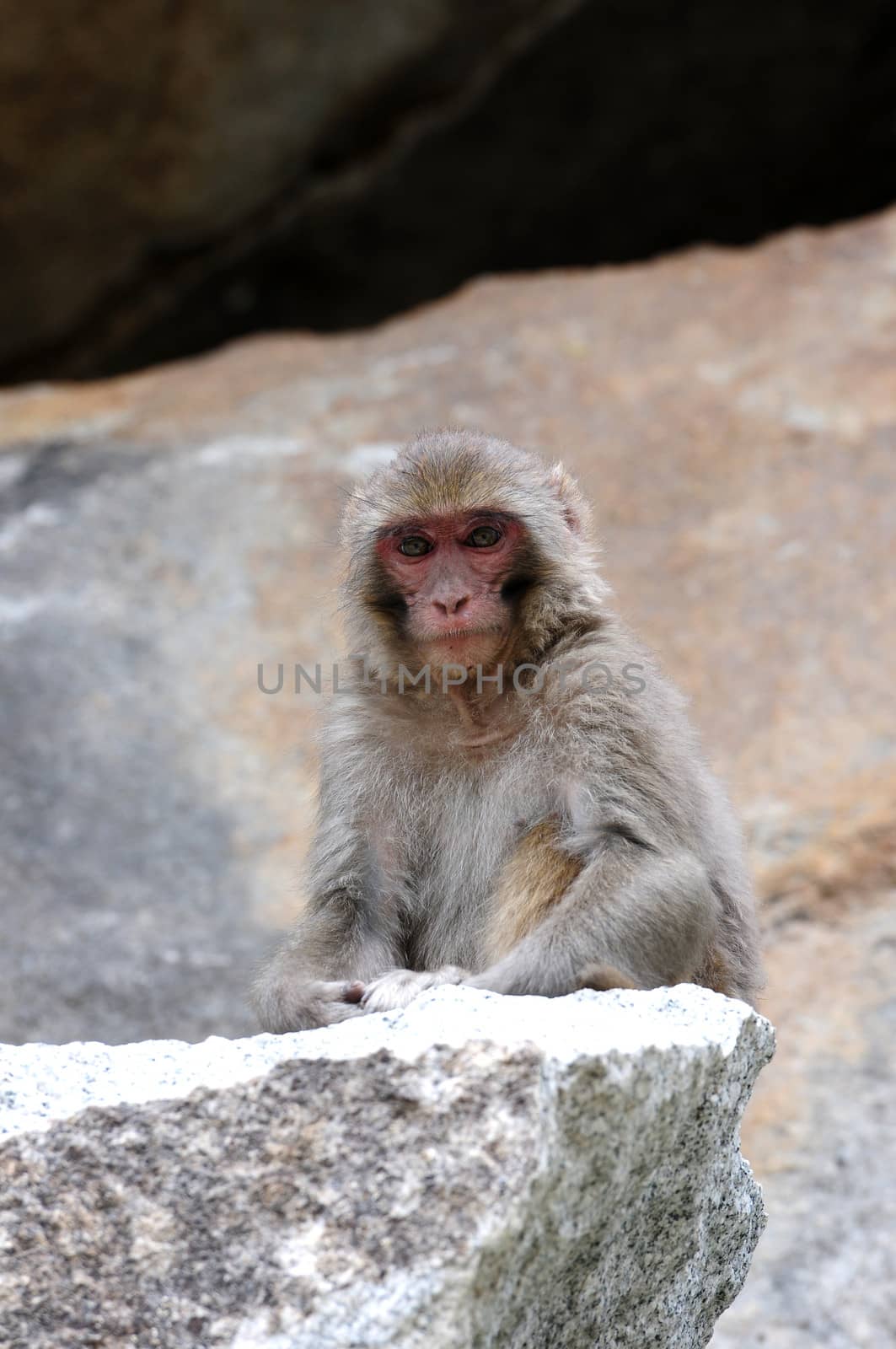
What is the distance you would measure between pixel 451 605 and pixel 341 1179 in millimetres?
1866

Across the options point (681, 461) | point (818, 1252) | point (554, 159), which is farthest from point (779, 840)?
point (554, 159)

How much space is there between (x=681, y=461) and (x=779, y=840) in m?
2.70

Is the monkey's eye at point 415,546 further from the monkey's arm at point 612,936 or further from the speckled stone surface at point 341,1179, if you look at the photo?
the speckled stone surface at point 341,1179

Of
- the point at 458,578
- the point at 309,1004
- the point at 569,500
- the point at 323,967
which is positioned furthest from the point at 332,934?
the point at 569,500

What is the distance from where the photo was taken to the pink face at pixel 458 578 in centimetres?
460

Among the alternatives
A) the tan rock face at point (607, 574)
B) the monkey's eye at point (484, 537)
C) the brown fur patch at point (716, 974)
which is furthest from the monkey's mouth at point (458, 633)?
the tan rock face at point (607, 574)

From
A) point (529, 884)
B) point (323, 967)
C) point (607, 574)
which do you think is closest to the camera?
point (529, 884)

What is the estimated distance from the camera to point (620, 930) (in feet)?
13.2

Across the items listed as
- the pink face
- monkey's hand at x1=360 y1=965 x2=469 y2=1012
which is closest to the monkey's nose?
the pink face

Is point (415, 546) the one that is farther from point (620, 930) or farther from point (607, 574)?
point (607, 574)

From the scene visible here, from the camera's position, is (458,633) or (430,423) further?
(430,423)

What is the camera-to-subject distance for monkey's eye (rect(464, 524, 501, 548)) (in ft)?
15.4

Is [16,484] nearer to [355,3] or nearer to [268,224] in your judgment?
[268,224]

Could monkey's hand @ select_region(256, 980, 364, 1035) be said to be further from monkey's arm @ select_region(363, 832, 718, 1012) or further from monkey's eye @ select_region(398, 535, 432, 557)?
monkey's eye @ select_region(398, 535, 432, 557)
